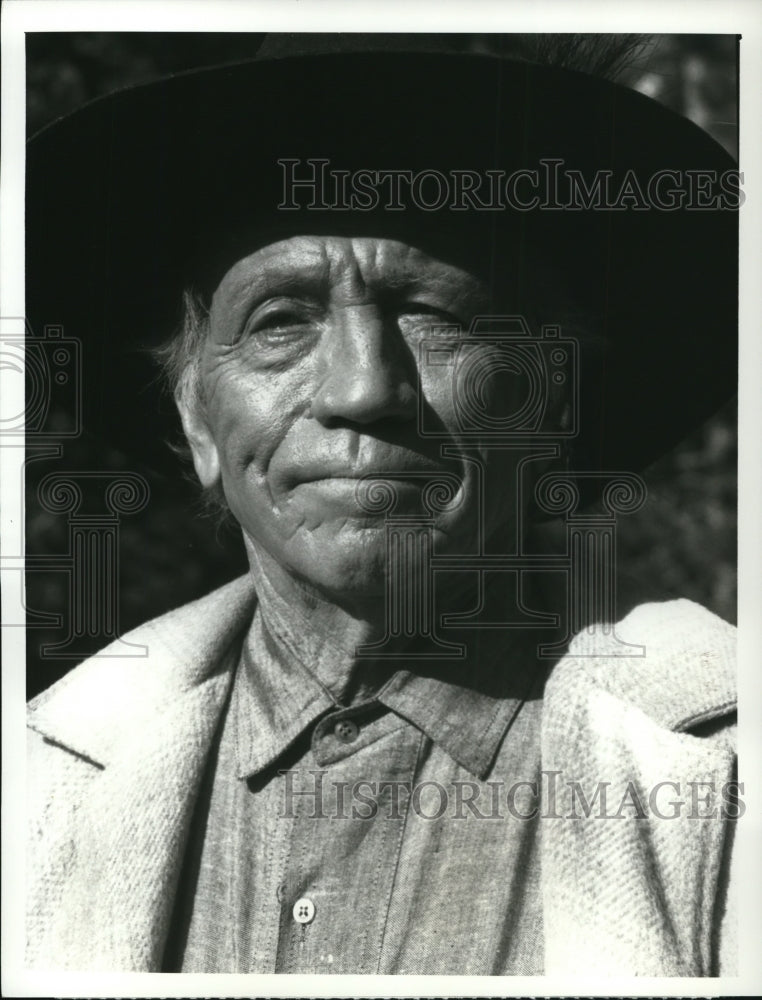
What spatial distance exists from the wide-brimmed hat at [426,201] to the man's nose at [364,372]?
0.15 m

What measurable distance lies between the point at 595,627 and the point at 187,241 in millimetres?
950

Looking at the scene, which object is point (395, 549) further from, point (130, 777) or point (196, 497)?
point (196, 497)

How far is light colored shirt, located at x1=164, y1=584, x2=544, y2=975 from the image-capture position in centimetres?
201

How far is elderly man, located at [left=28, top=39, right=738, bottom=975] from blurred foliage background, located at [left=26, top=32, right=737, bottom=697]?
15 centimetres

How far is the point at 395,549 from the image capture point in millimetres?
1944

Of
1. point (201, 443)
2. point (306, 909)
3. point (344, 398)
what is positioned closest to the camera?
point (344, 398)

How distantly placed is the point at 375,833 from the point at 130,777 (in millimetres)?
420

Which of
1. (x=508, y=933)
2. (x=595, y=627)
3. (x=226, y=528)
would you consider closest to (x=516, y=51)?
(x=595, y=627)

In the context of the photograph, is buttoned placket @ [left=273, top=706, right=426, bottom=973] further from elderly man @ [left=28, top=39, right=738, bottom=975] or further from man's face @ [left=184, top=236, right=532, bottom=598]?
man's face @ [left=184, top=236, right=532, bottom=598]

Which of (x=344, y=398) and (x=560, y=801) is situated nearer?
(x=344, y=398)

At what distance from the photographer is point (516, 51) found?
2080mm

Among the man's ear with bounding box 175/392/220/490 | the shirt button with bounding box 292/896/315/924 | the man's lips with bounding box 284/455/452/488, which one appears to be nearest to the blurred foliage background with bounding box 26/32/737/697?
the man's ear with bounding box 175/392/220/490

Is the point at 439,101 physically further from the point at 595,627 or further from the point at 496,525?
the point at 595,627

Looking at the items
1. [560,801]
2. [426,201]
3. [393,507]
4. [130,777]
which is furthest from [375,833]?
[426,201]
